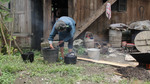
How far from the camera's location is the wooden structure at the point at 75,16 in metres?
7.65

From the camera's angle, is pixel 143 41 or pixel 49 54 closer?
pixel 49 54

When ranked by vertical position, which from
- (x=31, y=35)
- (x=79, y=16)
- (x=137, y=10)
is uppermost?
(x=137, y=10)

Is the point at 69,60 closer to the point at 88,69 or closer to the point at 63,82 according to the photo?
the point at 88,69

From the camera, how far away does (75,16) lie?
24.9 ft

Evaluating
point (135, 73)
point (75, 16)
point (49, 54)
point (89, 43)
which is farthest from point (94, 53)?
point (135, 73)

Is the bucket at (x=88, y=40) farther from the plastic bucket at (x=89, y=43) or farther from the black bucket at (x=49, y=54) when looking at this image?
the black bucket at (x=49, y=54)

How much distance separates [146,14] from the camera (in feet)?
32.5

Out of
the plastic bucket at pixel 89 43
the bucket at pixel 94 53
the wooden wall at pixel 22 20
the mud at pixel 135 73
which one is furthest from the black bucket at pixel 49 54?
the wooden wall at pixel 22 20

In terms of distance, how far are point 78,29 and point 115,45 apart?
230 cm

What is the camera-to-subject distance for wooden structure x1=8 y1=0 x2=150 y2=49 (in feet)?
25.1

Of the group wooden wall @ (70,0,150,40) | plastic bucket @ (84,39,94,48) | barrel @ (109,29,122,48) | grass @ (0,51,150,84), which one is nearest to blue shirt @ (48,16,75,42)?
grass @ (0,51,150,84)

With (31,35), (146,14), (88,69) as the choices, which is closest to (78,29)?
(31,35)

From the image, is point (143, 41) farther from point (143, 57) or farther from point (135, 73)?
point (135, 73)

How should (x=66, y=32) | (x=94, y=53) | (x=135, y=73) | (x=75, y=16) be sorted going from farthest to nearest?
(x=75, y=16)
(x=94, y=53)
(x=66, y=32)
(x=135, y=73)
